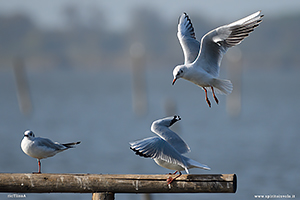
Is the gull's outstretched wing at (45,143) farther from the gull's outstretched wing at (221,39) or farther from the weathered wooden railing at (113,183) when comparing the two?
the gull's outstretched wing at (221,39)

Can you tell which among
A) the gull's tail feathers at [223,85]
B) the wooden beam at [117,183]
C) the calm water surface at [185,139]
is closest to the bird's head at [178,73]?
the gull's tail feathers at [223,85]

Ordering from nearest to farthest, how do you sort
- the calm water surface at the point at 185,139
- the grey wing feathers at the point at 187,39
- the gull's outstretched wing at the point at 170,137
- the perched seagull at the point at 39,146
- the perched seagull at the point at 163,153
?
the perched seagull at the point at 163,153 → the gull's outstretched wing at the point at 170,137 → the perched seagull at the point at 39,146 → the grey wing feathers at the point at 187,39 → the calm water surface at the point at 185,139

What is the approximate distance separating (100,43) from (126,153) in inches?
4753

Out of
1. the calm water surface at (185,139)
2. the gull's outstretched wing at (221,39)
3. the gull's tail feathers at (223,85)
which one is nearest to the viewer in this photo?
the gull's outstretched wing at (221,39)

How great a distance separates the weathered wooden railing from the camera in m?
4.68

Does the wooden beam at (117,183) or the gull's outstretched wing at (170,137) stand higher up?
the gull's outstretched wing at (170,137)

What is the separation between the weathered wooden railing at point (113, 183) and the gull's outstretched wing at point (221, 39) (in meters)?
1.77

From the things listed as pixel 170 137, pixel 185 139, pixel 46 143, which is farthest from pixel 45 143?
pixel 185 139

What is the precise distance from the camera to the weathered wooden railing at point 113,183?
4676mm

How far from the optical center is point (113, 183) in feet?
15.8

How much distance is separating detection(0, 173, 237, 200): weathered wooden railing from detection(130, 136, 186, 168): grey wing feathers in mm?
182

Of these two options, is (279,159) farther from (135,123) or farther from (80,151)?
(135,123)

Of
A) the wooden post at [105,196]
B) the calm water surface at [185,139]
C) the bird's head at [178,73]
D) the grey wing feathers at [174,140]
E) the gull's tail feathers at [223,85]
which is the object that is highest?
the calm water surface at [185,139]

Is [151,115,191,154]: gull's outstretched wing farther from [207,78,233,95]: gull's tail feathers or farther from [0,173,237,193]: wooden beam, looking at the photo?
[207,78,233,95]: gull's tail feathers
